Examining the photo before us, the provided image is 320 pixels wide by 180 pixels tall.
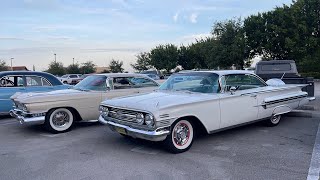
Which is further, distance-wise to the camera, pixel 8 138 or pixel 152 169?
pixel 8 138

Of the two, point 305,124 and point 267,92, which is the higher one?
point 267,92

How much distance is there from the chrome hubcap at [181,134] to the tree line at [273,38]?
2843 cm

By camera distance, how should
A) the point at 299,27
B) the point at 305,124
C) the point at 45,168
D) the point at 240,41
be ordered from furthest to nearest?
1. the point at 240,41
2. the point at 299,27
3. the point at 305,124
4. the point at 45,168

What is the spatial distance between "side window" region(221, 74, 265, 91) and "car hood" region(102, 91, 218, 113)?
24.2 inches

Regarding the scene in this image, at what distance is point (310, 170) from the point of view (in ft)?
15.2

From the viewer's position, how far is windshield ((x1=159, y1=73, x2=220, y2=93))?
6.43 meters

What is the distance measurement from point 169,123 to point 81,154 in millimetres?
1744

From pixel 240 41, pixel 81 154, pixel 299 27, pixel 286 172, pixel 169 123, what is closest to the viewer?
pixel 286 172

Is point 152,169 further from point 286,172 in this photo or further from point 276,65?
point 276,65

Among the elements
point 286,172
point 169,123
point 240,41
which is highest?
point 240,41

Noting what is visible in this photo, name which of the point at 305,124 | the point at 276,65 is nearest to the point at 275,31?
the point at 276,65

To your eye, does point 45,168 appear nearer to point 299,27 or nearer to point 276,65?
point 276,65

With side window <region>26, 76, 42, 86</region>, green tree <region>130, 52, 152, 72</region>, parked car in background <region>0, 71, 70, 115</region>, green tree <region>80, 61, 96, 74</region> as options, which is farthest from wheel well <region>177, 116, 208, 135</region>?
green tree <region>80, 61, 96, 74</region>

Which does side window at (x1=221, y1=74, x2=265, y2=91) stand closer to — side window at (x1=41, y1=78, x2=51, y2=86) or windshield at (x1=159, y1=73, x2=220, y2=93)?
windshield at (x1=159, y1=73, x2=220, y2=93)
